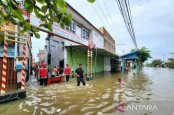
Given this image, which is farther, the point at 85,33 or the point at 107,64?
the point at 107,64

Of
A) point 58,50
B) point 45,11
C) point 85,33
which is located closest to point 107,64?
point 85,33

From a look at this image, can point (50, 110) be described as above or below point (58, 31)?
below

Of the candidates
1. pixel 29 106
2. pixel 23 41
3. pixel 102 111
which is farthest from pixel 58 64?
pixel 102 111

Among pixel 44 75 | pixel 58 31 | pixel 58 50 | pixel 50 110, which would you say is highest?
pixel 58 31

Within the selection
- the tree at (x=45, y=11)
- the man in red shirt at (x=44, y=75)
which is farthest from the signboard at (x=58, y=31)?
the tree at (x=45, y=11)

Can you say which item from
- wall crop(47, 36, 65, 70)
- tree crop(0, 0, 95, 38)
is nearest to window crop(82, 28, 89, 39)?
wall crop(47, 36, 65, 70)

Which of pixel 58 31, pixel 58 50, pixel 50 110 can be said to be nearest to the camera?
pixel 50 110

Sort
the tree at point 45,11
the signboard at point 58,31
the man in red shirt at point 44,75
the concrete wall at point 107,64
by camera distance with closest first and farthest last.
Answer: the tree at point 45,11 < the signboard at point 58,31 < the man in red shirt at point 44,75 < the concrete wall at point 107,64

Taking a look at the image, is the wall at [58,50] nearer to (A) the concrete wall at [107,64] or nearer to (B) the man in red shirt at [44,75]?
(B) the man in red shirt at [44,75]

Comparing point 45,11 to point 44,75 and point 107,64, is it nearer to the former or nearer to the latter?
point 44,75

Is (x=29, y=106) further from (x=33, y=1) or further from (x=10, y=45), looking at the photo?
(x=10, y=45)

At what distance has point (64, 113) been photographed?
556cm

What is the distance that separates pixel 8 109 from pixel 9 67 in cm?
753

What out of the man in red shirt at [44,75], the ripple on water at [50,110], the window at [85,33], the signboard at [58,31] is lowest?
the ripple on water at [50,110]
